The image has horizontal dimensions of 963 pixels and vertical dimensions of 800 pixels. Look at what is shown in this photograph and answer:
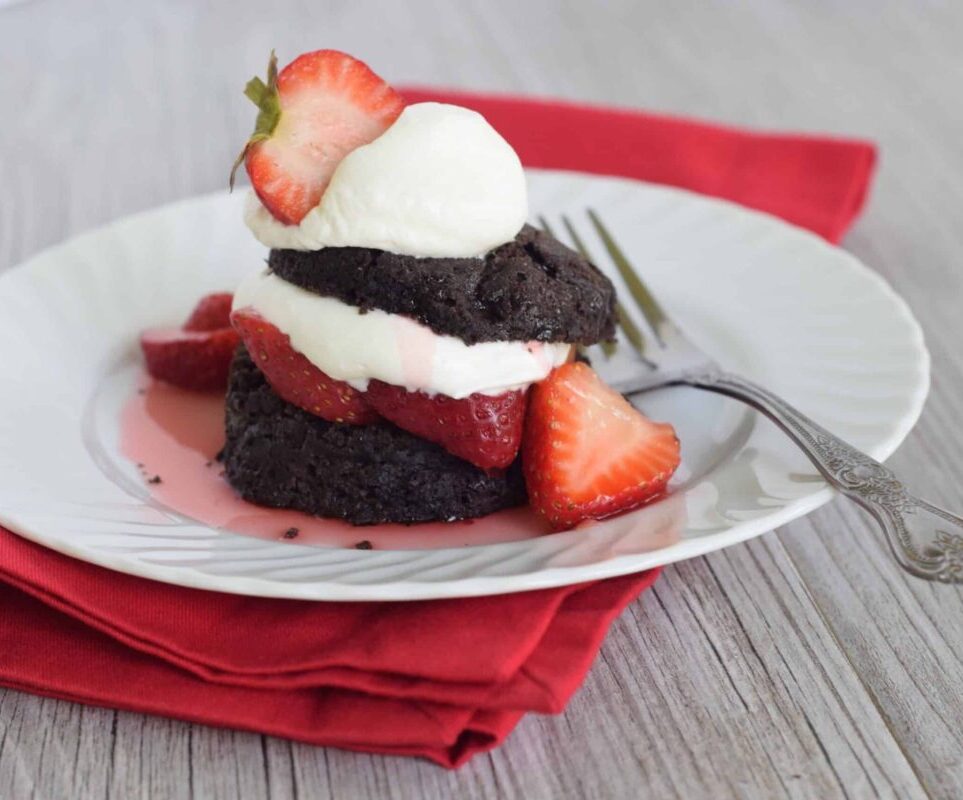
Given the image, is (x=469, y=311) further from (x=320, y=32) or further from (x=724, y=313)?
(x=320, y=32)

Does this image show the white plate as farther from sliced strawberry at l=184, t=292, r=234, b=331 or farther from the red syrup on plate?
sliced strawberry at l=184, t=292, r=234, b=331

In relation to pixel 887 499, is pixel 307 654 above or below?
below

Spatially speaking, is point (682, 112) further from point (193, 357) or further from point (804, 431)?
point (804, 431)

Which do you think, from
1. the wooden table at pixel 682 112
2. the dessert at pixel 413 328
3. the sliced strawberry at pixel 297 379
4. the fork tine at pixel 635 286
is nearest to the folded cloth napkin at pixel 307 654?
the wooden table at pixel 682 112

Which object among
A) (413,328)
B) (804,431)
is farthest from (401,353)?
(804,431)

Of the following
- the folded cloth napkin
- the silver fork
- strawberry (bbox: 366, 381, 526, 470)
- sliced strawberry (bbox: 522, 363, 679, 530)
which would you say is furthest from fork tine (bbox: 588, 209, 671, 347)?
the folded cloth napkin

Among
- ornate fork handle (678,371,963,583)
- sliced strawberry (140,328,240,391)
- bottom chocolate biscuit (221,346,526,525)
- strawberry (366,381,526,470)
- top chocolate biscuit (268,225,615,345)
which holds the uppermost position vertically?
ornate fork handle (678,371,963,583)
